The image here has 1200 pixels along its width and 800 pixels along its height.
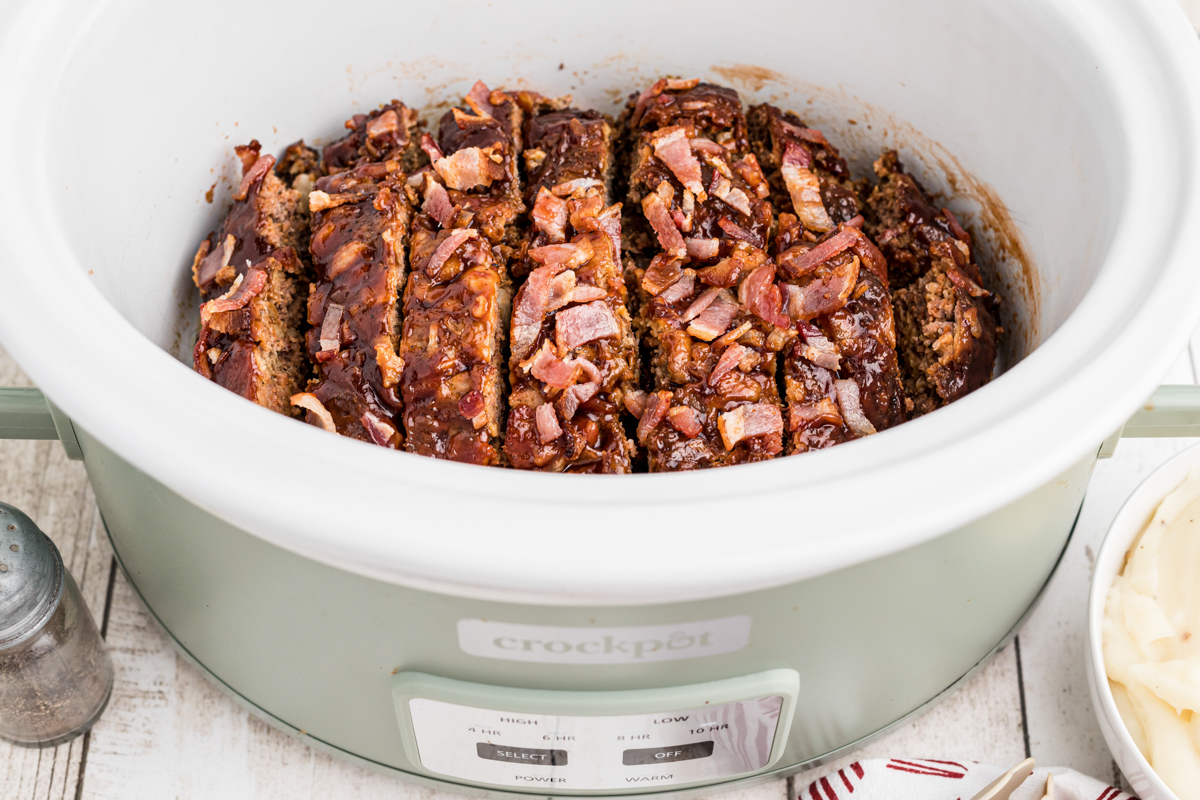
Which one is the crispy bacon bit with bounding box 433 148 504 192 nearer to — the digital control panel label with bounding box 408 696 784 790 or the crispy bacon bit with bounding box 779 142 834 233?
the crispy bacon bit with bounding box 779 142 834 233

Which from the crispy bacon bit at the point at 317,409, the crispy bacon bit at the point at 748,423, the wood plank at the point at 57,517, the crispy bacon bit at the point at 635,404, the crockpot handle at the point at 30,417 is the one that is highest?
the crispy bacon bit at the point at 748,423

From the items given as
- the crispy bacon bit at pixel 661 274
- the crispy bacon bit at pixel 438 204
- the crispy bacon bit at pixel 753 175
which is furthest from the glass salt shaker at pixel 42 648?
the crispy bacon bit at pixel 753 175

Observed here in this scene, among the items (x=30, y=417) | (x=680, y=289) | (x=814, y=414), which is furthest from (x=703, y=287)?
(x=30, y=417)

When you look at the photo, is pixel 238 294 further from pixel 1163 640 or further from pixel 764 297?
pixel 1163 640

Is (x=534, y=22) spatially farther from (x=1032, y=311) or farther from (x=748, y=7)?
(x=1032, y=311)

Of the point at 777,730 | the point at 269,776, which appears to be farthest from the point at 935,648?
the point at 269,776

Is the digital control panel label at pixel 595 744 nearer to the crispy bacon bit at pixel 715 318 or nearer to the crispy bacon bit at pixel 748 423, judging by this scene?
the crispy bacon bit at pixel 748 423
